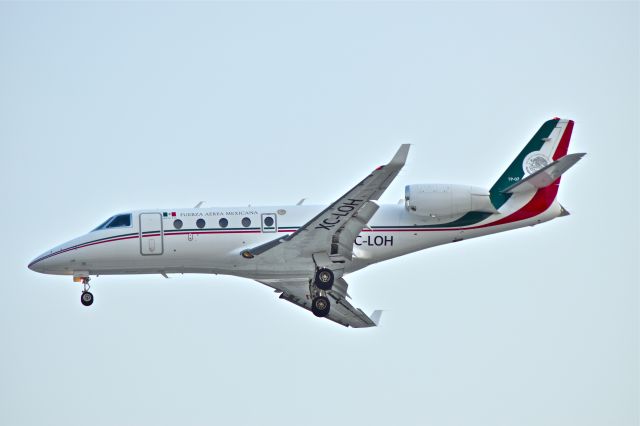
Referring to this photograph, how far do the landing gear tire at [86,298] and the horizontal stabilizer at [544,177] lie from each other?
13.4 meters

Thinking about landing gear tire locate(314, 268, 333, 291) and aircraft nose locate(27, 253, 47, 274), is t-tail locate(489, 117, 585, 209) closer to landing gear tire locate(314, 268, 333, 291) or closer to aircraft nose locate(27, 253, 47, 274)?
landing gear tire locate(314, 268, 333, 291)

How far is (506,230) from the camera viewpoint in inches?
1326

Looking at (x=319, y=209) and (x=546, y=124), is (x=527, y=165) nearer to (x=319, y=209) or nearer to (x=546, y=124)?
(x=546, y=124)

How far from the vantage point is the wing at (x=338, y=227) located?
30.0m

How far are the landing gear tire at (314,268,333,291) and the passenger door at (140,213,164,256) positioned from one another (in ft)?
16.2

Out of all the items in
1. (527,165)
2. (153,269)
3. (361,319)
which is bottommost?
(361,319)

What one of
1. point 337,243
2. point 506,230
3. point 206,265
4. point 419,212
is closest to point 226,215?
point 206,265

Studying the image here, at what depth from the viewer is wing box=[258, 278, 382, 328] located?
35031mm

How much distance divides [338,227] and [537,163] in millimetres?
7407

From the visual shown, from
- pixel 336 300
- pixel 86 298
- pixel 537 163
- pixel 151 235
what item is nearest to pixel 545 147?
pixel 537 163

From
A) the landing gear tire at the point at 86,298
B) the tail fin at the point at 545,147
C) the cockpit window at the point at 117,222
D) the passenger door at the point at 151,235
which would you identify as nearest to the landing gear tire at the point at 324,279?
the passenger door at the point at 151,235

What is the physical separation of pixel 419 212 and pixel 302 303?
5.77m

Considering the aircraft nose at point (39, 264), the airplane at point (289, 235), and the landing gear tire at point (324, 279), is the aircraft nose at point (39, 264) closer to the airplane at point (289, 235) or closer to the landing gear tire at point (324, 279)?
the airplane at point (289, 235)

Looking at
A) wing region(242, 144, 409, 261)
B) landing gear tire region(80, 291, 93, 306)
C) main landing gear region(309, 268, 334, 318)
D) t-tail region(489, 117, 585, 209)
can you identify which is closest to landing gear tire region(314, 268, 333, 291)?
main landing gear region(309, 268, 334, 318)
